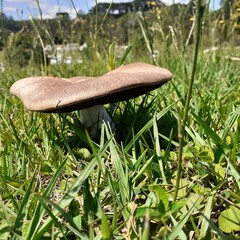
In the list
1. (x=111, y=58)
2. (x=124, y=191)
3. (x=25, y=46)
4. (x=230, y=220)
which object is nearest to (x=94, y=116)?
(x=111, y=58)

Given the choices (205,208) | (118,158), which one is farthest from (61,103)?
(205,208)

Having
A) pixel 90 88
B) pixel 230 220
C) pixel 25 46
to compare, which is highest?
pixel 90 88

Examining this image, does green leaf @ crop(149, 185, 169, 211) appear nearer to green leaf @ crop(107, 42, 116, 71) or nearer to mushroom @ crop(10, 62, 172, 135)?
mushroom @ crop(10, 62, 172, 135)

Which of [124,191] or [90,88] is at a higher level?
[90,88]

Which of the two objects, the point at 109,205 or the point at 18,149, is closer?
the point at 109,205

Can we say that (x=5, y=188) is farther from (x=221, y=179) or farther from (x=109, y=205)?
(x=221, y=179)

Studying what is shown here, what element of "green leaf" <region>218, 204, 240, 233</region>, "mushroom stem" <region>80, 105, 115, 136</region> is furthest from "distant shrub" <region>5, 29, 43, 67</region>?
"green leaf" <region>218, 204, 240, 233</region>

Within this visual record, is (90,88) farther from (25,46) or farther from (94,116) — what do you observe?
(25,46)

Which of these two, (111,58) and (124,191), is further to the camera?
(111,58)
